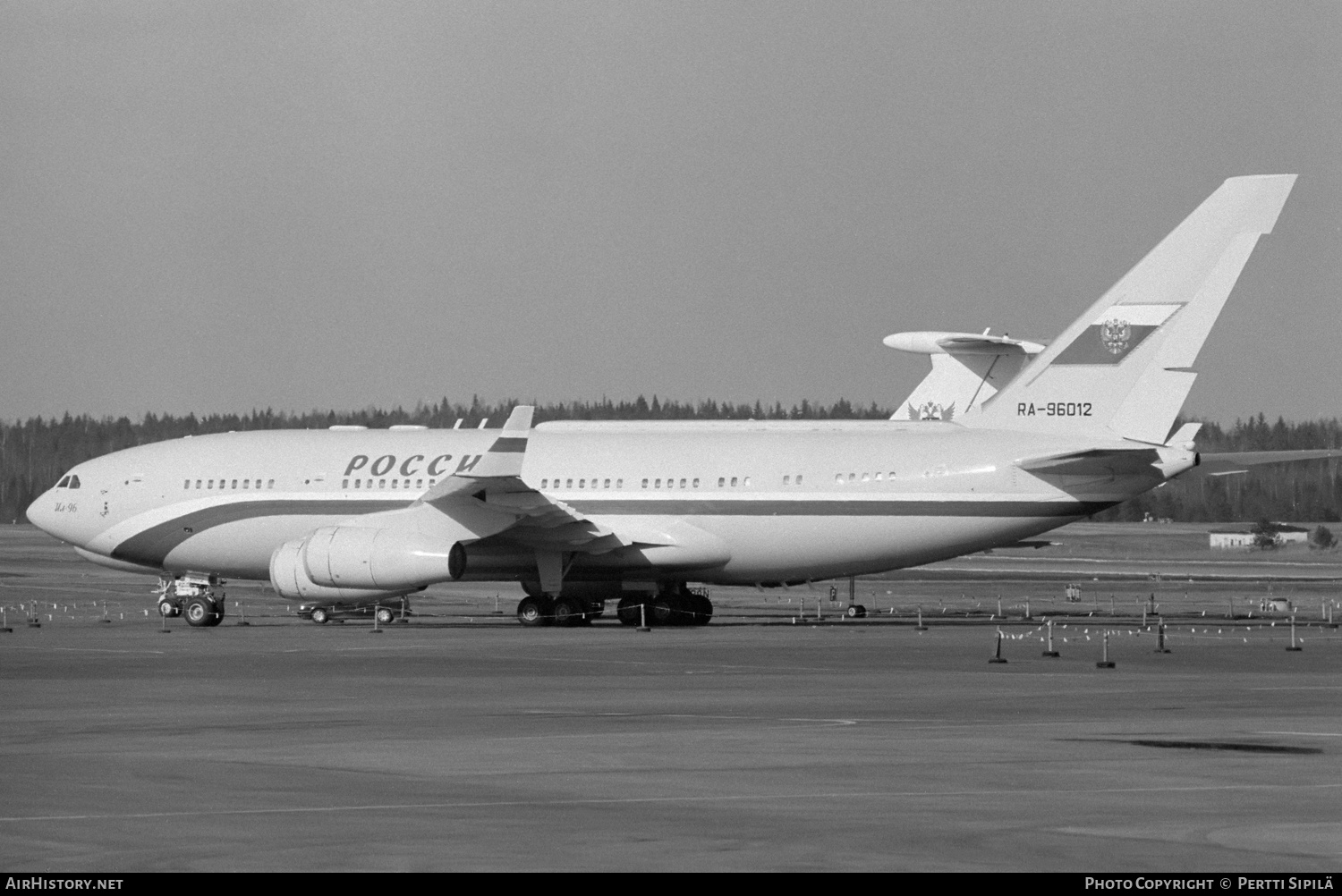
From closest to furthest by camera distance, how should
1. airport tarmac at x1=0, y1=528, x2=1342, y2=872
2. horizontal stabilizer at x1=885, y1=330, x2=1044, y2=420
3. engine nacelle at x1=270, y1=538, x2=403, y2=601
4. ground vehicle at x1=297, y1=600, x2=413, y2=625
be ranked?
airport tarmac at x1=0, y1=528, x2=1342, y2=872
engine nacelle at x1=270, y1=538, x2=403, y2=601
ground vehicle at x1=297, y1=600, x2=413, y2=625
horizontal stabilizer at x1=885, y1=330, x2=1044, y2=420

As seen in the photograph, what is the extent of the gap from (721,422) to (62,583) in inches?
1216

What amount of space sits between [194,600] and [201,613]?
511mm

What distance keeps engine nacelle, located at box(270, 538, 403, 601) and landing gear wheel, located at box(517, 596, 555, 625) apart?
3016 mm

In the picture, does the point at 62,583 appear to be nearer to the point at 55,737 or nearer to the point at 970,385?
the point at 970,385

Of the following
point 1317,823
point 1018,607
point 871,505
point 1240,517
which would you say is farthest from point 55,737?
point 1240,517

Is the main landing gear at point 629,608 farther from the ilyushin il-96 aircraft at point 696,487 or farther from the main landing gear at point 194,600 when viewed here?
the main landing gear at point 194,600

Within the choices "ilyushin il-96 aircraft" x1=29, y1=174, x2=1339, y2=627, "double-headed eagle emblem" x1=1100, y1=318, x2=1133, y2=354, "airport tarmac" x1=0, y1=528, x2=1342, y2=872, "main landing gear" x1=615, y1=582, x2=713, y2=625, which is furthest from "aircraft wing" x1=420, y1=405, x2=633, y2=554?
"double-headed eagle emblem" x1=1100, y1=318, x2=1133, y2=354

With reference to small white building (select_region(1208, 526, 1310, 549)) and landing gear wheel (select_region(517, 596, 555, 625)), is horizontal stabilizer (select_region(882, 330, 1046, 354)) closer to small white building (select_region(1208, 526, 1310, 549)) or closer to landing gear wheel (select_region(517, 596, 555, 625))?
landing gear wheel (select_region(517, 596, 555, 625))

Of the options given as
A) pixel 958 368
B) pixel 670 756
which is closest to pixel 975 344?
pixel 958 368

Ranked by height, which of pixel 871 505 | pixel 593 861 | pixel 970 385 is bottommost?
pixel 593 861

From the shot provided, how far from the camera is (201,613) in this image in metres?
43.6

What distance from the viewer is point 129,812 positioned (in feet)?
43.7

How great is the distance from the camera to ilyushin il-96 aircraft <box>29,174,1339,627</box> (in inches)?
1588

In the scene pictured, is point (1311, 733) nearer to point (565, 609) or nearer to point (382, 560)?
point (382, 560)
